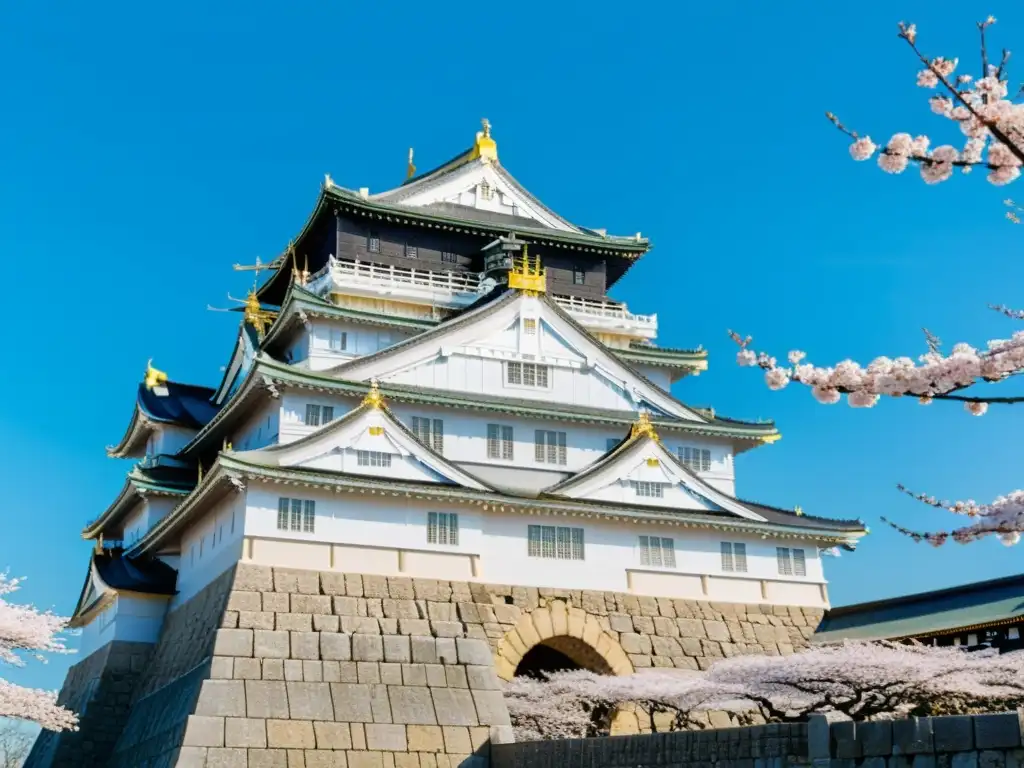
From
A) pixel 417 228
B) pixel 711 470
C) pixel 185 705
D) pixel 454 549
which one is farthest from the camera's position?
pixel 417 228

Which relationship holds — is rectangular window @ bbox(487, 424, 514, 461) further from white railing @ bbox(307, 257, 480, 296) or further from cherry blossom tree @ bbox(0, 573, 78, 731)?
cherry blossom tree @ bbox(0, 573, 78, 731)

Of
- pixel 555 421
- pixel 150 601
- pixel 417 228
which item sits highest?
pixel 417 228

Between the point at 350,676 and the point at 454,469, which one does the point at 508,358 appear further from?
the point at 350,676

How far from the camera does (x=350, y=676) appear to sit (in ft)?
95.0

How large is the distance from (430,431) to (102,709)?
12763 millimetres

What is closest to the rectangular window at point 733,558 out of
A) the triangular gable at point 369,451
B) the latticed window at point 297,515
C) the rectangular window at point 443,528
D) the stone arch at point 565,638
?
the stone arch at point 565,638

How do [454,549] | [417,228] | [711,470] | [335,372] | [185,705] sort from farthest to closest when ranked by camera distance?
[417,228] < [711,470] < [335,372] < [454,549] < [185,705]

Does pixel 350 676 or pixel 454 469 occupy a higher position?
pixel 454 469

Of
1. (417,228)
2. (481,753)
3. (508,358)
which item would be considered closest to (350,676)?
(481,753)

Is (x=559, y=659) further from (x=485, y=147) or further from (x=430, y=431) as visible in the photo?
(x=485, y=147)

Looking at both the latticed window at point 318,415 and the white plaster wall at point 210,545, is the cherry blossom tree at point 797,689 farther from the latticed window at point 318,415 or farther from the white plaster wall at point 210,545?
the latticed window at point 318,415

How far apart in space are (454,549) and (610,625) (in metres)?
4.98

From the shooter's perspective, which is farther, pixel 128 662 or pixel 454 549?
pixel 128 662

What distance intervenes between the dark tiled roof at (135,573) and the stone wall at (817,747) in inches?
638
